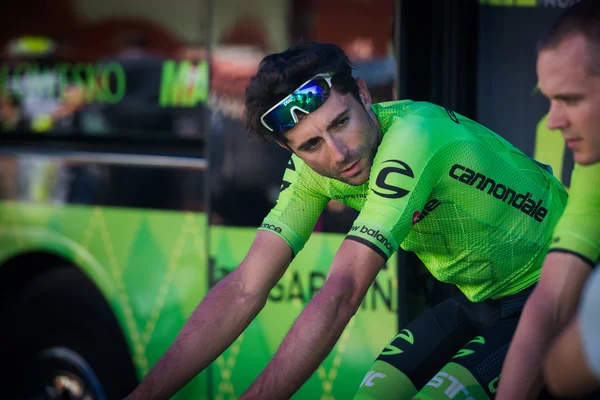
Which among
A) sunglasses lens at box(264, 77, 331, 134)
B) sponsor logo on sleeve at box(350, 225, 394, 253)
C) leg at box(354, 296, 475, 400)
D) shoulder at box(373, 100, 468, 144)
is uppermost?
sunglasses lens at box(264, 77, 331, 134)

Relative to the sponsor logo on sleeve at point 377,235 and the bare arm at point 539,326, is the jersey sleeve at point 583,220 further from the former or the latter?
the sponsor logo on sleeve at point 377,235

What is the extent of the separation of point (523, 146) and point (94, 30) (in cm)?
220

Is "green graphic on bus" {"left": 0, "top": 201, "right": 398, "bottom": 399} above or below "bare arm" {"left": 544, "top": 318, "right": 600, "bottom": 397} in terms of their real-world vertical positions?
below

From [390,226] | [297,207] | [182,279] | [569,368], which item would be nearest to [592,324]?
[569,368]

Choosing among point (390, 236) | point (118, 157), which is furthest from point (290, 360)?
point (118, 157)

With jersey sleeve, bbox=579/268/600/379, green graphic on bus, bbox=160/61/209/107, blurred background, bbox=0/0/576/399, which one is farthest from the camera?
green graphic on bus, bbox=160/61/209/107

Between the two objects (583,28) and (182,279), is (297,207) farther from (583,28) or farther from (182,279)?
(182,279)

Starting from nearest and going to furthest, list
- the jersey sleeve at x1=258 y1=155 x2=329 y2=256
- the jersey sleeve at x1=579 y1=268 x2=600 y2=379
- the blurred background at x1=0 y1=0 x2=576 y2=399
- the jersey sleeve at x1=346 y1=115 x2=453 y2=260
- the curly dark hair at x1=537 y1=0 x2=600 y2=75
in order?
1. the jersey sleeve at x1=579 y1=268 x2=600 y2=379
2. the curly dark hair at x1=537 y1=0 x2=600 y2=75
3. the jersey sleeve at x1=346 y1=115 x2=453 y2=260
4. the jersey sleeve at x1=258 y1=155 x2=329 y2=256
5. the blurred background at x1=0 y1=0 x2=576 y2=399

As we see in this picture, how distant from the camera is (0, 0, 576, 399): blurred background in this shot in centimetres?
363

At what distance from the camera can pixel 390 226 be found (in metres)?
2.27

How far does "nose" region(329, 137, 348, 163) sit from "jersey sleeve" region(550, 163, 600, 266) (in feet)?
2.15

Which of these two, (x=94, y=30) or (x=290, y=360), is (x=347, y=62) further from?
(x=94, y=30)

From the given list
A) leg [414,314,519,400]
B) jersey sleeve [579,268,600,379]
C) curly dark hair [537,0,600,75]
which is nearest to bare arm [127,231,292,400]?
leg [414,314,519,400]

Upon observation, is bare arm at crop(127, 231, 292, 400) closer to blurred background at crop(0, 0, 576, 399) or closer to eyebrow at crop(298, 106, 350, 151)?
eyebrow at crop(298, 106, 350, 151)
